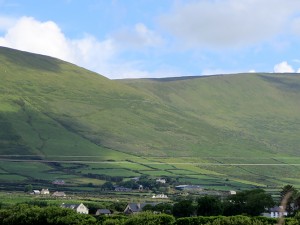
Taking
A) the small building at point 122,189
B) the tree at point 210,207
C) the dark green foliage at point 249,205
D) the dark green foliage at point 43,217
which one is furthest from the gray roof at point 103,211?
the small building at point 122,189

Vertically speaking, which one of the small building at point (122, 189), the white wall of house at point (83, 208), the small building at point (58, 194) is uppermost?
the white wall of house at point (83, 208)

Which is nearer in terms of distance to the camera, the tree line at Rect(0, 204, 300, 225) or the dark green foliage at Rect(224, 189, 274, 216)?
the tree line at Rect(0, 204, 300, 225)

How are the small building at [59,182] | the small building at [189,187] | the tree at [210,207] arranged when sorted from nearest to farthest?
the tree at [210,207] < the small building at [189,187] < the small building at [59,182]

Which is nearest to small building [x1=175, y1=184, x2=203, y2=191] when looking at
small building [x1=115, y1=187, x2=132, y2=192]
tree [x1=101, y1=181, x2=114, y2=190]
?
small building [x1=115, y1=187, x2=132, y2=192]

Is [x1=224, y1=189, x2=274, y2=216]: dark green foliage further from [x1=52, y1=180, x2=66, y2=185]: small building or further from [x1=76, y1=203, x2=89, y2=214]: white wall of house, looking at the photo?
[x1=52, y1=180, x2=66, y2=185]: small building

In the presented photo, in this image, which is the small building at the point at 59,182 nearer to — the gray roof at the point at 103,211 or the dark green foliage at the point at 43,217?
the gray roof at the point at 103,211

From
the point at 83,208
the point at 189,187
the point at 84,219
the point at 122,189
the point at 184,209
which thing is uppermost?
the point at 184,209

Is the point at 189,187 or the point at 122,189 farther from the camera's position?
the point at 122,189

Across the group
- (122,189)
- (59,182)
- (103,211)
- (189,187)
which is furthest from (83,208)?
(59,182)

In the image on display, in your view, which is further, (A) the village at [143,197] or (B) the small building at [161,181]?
(B) the small building at [161,181]

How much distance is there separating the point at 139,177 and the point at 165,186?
1876 cm

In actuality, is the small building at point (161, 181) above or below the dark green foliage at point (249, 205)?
below

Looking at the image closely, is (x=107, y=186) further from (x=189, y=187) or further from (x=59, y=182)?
(x=189, y=187)

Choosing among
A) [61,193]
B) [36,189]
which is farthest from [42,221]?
[36,189]
